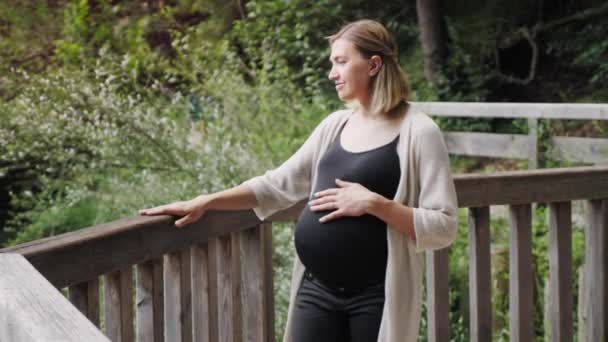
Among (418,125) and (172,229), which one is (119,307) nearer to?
(172,229)

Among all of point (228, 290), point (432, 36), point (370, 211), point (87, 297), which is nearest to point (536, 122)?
point (228, 290)

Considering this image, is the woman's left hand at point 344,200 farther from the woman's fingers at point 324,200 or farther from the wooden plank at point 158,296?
the wooden plank at point 158,296

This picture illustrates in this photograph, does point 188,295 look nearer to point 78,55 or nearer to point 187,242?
point 187,242

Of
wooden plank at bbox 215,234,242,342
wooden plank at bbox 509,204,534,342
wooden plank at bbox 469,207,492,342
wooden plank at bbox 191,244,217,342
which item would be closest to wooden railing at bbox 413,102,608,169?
wooden plank at bbox 509,204,534,342

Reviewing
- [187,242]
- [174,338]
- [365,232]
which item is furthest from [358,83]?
[174,338]

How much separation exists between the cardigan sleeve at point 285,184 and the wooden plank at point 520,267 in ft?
2.20

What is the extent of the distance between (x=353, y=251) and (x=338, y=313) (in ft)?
0.45

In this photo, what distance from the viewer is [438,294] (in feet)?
8.05

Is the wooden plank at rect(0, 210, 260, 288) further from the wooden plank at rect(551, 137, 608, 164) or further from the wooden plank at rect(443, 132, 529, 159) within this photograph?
the wooden plank at rect(443, 132, 529, 159)

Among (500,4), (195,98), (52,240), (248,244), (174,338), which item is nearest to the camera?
(52,240)

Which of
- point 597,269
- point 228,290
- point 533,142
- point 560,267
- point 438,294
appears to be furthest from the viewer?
point 533,142

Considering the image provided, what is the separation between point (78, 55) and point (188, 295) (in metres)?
9.92

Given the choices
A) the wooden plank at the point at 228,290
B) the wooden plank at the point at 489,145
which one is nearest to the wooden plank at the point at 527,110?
Answer: the wooden plank at the point at 489,145

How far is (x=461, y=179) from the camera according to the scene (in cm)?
242
